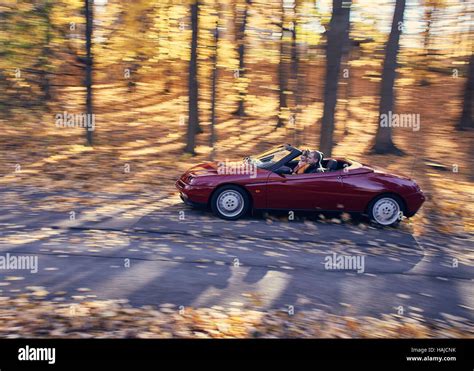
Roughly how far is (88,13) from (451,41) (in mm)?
21085

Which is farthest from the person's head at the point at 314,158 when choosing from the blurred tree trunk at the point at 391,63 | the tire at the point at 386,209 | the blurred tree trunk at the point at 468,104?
the blurred tree trunk at the point at 468,104

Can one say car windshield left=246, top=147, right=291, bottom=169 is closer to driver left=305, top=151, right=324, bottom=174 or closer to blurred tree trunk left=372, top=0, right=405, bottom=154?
driver left=305, top=151, right=324, bottom=174

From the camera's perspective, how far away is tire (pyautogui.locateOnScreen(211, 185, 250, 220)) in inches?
374

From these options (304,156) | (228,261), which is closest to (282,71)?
(304,156)

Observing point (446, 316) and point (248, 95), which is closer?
point (446, 316)

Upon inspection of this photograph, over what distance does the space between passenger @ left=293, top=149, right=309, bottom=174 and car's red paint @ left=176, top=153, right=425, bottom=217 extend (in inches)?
7.9

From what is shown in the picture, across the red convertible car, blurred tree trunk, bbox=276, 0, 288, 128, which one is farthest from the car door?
blurred tree trunk, bbox=276, 0, 288, 128

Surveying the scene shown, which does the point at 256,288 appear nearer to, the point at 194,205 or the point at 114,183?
the point at 194,205

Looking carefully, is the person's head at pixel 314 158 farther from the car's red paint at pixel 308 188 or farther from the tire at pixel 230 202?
the tire at pixel 230 202

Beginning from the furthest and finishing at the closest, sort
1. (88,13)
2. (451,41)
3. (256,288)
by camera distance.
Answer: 1. (451,41)
2. (88,13)
3. (256,288)

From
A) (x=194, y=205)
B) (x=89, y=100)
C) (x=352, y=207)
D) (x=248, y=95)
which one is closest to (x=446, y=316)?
(x=352, y=207)

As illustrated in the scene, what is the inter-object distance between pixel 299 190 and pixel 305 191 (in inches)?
4.6

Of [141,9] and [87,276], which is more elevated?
[141,9]

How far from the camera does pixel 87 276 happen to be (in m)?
6.26
